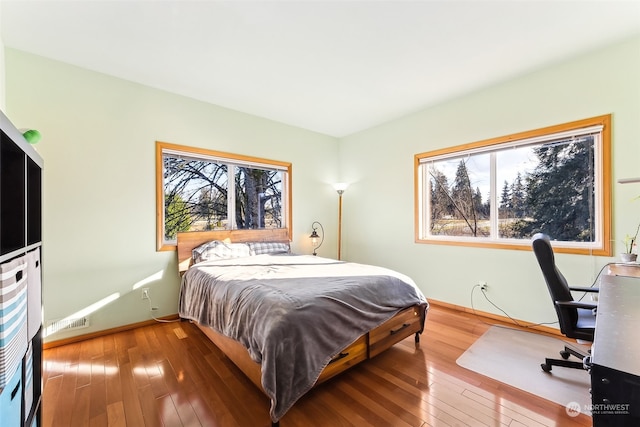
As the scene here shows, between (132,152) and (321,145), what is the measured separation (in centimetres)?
270

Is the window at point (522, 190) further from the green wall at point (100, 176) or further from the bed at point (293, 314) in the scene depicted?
the green wall at point (100, 176)

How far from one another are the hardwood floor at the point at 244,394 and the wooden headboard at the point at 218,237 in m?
Result: 0.93

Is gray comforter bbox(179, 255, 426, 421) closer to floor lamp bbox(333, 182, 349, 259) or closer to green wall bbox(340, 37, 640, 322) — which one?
green wall bbox(340, 37, 640, 322)

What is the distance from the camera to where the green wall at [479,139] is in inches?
Answer: 86.3

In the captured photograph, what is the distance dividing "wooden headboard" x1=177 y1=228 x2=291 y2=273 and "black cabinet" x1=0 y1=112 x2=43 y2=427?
1539 millimetres

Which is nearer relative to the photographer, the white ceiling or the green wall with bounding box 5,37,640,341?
the white ceiling

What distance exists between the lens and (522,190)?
278 cm

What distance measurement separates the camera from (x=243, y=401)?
164 centimetres

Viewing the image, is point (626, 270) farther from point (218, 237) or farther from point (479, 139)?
point (218, 237)

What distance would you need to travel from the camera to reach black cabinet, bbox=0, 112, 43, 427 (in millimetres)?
823

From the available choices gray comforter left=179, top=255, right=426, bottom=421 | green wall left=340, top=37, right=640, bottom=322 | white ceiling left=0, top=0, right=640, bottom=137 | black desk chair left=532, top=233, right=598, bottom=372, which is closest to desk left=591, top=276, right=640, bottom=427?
black desk chair left=532, top=233, right=598, bottom=372

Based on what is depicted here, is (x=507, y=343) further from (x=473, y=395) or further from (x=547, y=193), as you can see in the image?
(x=547, y=193)

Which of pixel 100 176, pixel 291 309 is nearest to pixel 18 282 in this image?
pixel 291 309

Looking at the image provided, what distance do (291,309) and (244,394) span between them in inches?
28.3
